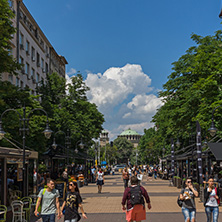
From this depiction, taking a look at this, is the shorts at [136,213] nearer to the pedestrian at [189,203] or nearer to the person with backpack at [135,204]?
the person with backpack at [135,204]

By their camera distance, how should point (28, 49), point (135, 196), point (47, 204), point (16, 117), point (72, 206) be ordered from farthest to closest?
point (28, 49) → point (16, 117) → point (47, 204) → point (72, 206) → point (135, 196)

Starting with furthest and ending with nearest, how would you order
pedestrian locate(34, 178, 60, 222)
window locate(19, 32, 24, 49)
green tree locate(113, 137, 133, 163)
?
green tree locate(113, 137, 133, 163), window locate(19, 32, 24, 49), pedestrian locate(34, 178, 60, 222)

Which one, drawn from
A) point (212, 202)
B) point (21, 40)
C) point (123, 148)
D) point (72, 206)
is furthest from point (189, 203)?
point (123, 148)

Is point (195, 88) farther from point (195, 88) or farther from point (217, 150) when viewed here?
point (217, 150)

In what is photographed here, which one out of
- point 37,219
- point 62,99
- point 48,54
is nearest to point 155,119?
point 62,99

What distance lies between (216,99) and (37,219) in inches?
602

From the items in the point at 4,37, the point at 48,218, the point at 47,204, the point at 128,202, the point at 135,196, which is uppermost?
the point at 4,37

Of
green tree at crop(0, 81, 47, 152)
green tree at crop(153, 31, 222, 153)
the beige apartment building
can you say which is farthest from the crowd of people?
the beige apartment building

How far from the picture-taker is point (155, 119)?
52.2 meters

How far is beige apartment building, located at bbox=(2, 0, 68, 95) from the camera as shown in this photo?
44125 millimetres

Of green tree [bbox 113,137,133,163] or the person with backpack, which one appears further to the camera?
green tree [bbox 113,137,133,163]

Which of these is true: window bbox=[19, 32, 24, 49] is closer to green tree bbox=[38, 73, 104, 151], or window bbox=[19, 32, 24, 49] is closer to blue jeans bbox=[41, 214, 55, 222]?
green tree bbox=[38, 73, 104, 151]

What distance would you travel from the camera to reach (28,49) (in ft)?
164

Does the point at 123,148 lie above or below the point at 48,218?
above
